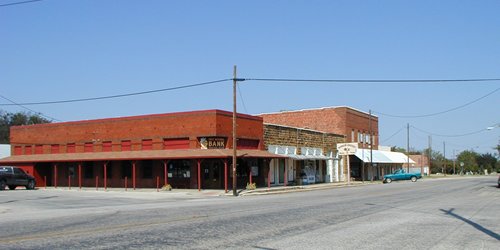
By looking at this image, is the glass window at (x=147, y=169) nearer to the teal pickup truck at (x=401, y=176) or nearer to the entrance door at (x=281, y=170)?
the entrance door at (x=281, y=170)

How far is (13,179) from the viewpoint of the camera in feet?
137

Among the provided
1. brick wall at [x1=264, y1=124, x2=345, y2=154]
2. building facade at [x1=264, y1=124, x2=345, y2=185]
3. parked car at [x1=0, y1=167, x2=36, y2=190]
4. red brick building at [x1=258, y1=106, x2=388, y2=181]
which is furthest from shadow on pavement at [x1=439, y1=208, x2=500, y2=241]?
red brick building at [x1=258, y1=106, x2=388, y2=181]

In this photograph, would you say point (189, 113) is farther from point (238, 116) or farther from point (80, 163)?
point (80, 163)

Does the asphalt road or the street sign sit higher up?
the street sign

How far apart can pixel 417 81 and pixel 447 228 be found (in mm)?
28167

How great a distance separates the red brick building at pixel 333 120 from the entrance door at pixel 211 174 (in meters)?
27.2

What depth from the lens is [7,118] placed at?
116688 millimetres

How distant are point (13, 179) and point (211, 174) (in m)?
16.0

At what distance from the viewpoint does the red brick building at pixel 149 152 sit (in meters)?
39.9

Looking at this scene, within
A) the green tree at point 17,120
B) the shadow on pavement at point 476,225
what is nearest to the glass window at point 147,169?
the shadow on pavement at point 476,225

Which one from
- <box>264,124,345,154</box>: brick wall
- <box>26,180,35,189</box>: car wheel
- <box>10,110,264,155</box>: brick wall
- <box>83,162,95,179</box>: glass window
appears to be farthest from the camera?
<box>264,124,345,154</box>: brick wall

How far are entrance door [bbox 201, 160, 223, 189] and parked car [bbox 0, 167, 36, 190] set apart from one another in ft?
48.0

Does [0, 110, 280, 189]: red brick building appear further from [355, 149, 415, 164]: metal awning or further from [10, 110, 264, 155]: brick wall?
[355, 149, 415, 164]: metal awning

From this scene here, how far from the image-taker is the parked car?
135ft
